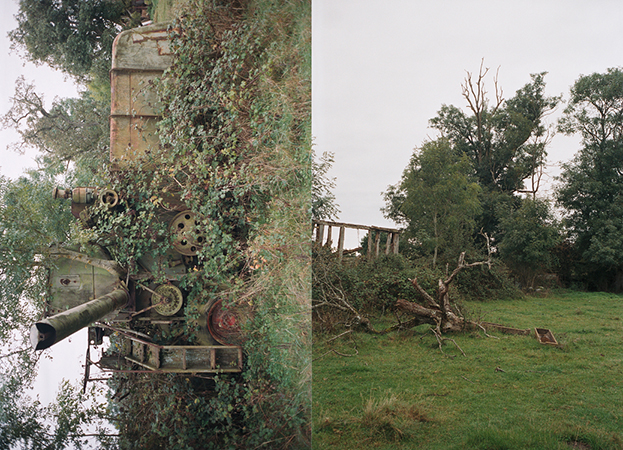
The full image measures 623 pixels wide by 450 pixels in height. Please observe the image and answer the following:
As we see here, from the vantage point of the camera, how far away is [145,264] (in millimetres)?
2566

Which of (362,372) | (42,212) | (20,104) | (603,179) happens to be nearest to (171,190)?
(42,212)

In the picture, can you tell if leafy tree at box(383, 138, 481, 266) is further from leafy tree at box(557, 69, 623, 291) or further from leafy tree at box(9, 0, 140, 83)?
leafy tree at box(9, 0, 140, 83)

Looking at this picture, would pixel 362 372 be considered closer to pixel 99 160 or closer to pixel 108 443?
pixel 108 443

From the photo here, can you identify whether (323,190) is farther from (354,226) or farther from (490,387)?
(490,387)

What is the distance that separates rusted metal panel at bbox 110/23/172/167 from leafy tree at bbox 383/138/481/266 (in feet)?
5.70

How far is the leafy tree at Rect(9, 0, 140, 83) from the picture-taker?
8.22ft

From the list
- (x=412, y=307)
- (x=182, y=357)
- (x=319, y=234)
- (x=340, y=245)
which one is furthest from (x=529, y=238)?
(x=182, y=357)

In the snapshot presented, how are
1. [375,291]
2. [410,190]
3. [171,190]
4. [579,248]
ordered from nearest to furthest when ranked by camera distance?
[171,190]
[579,248]
[410,190]
[375,291]

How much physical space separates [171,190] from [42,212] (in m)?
0.74

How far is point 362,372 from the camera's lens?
116 inches

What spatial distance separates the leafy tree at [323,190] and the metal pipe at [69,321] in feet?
4.76

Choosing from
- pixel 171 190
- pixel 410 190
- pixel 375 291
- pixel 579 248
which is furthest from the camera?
pixel 375 291

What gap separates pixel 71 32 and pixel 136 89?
540mm

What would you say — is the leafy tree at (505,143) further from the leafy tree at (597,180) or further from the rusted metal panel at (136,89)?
the rusted metal panel at (136,89)
